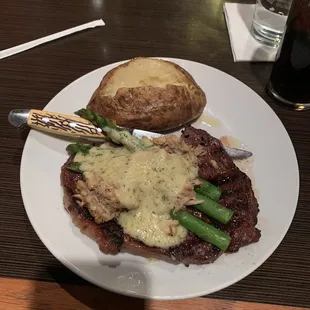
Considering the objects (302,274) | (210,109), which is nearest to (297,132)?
(210,109)

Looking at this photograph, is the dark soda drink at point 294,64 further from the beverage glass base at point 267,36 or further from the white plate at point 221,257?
the beverage glass base at point 267,36

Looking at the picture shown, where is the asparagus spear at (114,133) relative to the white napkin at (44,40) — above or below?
above

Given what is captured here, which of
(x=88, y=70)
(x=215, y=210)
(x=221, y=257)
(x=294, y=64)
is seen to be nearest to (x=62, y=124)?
(x=88, y=70)

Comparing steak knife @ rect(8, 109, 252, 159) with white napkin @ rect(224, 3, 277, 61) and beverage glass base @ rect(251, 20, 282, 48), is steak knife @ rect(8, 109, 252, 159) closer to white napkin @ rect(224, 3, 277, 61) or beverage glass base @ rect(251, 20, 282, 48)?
white napkin @ rect(224, 3, 277, 61)

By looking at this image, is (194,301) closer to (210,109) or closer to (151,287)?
(151,287)

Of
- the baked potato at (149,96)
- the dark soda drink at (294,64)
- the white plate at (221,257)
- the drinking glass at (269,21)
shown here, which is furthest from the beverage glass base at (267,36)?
the baked potato at (149,96)

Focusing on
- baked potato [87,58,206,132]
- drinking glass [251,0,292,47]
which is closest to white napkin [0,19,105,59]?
baked potato [87,58,206,132]

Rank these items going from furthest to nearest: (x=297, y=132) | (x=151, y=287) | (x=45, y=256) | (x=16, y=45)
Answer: (x=16, y=45)
(x=297, y=132)
(x=45, y=256)
(x=151, y=287)
